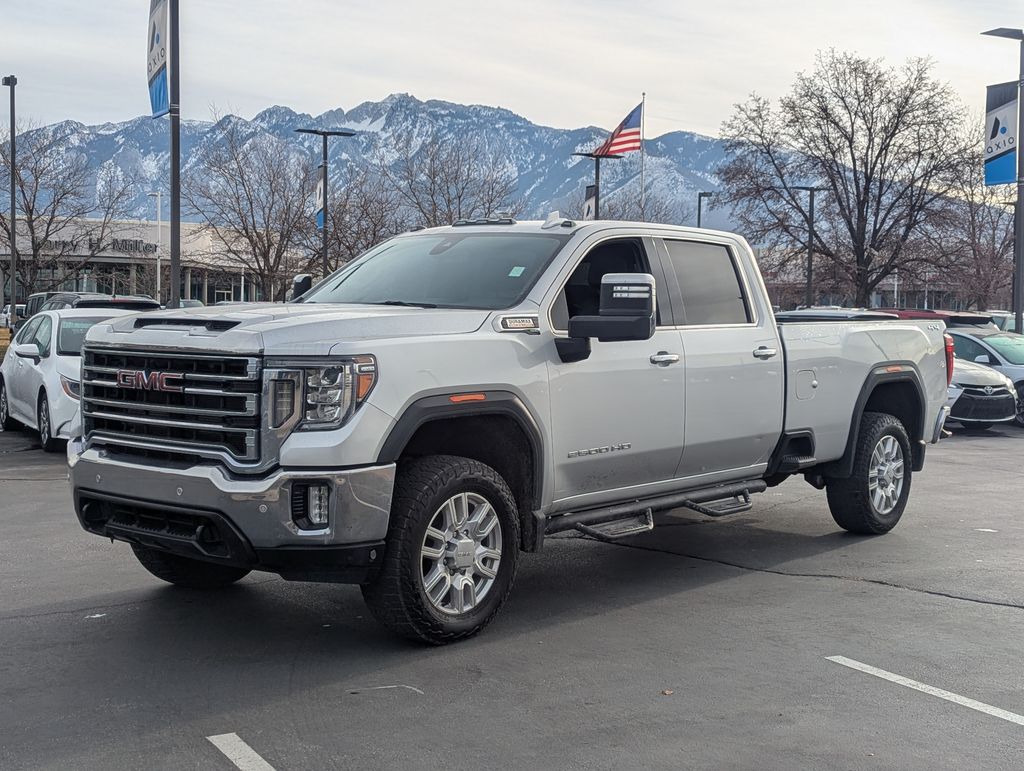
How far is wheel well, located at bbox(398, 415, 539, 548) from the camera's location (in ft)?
19.5

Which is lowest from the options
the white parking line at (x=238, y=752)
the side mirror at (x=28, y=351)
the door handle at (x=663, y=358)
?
the white parking line at (x=238, y=752)

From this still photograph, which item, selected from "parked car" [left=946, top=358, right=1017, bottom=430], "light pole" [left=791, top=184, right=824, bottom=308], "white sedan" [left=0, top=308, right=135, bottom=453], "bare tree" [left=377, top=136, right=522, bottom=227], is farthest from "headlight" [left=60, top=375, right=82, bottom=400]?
"light pole" [left=791, top=184, right=824, bottom=308]

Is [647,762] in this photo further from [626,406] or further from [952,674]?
[626,406]

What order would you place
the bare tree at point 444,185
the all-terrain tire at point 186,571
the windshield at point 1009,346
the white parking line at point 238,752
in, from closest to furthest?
the white parking line at point 238,752 → the all-terrain tire at point 186,571 → the windshield at point 1009,346 → the bare tree at point 444,185

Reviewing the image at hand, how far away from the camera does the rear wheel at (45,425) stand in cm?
1262

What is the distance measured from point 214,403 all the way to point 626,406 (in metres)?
2.31

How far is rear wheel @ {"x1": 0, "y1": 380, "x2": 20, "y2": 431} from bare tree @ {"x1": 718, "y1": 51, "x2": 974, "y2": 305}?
37.4 m

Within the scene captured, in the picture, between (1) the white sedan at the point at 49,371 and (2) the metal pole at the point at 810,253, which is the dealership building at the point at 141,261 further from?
(1) the white sedan at the point at 49,371

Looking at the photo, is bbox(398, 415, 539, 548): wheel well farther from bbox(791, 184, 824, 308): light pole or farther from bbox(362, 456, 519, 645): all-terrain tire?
bbox(791, 184, 824, 308): light pole

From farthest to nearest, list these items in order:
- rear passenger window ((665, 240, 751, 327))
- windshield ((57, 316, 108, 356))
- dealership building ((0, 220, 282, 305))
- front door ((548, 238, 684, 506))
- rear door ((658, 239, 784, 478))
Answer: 1. dealership building ((0, 220, 282, 305))
2. windshield ((57, 316, 108, 356))
3. rear passenger window ((665, 240, 751, 327))
4. rear door ((658, 239, 784, 478))
5. front door ((548, 238, 684, 506))

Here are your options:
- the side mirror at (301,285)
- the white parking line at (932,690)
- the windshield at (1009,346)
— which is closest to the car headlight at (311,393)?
the white parking line at (932,690)

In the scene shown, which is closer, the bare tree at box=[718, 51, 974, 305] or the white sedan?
the white sedan

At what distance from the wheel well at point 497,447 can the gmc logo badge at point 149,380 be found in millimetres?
1185

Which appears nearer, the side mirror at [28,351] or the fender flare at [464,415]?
the fender flare at [464,415]
